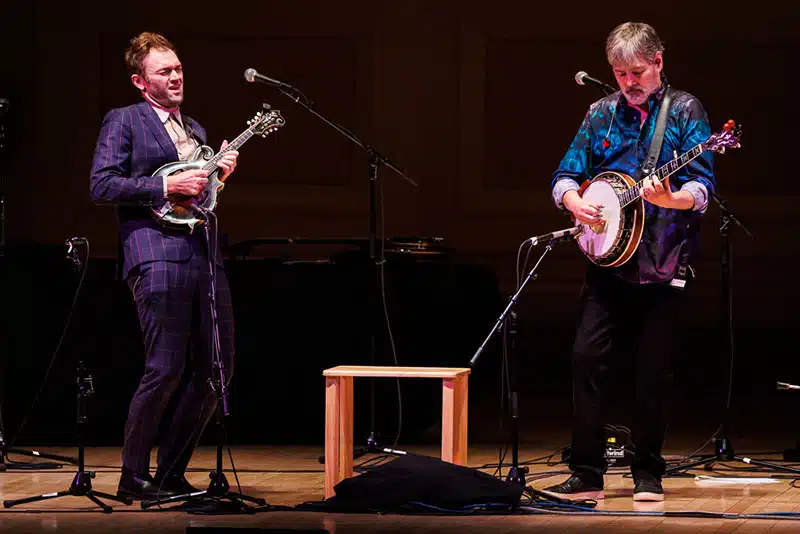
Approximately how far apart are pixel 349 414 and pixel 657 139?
64.8 inches

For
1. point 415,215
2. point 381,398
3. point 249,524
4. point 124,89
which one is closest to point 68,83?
point 124,89

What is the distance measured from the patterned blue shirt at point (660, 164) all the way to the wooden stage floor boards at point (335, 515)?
3.01ft

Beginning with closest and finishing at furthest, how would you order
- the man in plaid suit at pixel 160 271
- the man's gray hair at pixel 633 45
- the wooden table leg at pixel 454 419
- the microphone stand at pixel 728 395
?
the man's gray hair at pixel 633 45
the man in plaid suit at pixel 160 271
the wooden table leg at pixel 454 419
the microphone stand at pixel 728 395

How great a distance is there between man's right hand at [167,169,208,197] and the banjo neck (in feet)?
5.28

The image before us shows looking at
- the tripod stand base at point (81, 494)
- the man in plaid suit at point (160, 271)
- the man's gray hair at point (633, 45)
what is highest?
the man's gray hair at point (633, 45)

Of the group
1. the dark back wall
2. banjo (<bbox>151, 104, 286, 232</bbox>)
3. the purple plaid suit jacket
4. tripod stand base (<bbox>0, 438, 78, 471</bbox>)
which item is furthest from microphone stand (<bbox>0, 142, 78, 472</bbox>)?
the dark back wall

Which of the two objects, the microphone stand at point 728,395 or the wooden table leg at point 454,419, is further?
the microphone stand at point 728,395

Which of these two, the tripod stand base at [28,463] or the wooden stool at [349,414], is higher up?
the wooden stool at [349,414]

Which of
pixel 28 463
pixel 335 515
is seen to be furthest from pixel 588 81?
pixel 28 463

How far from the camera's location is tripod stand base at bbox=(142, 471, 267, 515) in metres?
5.01

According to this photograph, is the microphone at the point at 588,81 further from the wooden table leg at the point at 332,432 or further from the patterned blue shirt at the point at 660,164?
the wooden table leg at the point at 332,432

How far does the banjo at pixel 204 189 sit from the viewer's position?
5.20m

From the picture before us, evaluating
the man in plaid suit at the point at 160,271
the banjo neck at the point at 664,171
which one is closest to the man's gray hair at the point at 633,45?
the banjo neck at the point at 664,171

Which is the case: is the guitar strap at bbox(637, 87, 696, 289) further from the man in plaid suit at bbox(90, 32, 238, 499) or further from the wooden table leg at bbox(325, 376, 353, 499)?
the man in plaid suit at bbox(90, 32, 238, 499)
